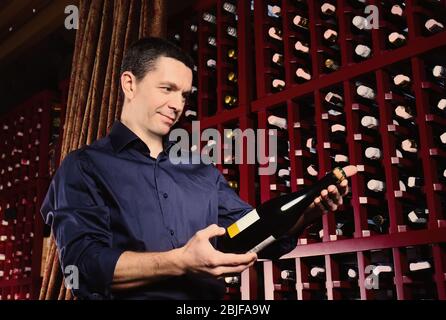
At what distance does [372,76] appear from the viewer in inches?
74.3

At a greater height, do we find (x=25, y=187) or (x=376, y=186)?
(x=25, y=187)

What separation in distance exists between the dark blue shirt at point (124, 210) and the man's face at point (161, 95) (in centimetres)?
6

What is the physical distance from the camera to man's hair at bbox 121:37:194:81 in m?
1.28

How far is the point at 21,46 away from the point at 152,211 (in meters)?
3.11

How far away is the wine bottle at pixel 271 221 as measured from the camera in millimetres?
1226

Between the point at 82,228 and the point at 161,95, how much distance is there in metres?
0.40

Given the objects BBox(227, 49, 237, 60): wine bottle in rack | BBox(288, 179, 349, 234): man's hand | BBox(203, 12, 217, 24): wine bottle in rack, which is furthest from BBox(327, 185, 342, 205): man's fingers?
BBox(203, 12, 217, 24): wine bottle in rack

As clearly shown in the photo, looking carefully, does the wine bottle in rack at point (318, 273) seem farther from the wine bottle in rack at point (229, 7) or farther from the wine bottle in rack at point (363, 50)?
the wine bottle in rack at point (229, 7)

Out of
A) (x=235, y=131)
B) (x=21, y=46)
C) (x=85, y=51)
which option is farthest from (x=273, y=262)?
(x=21, y=46)

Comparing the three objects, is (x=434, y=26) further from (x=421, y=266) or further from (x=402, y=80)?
(x=421, y=266)

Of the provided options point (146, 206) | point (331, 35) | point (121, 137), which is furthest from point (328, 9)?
point (146, 206)

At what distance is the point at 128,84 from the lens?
1307 millimetres

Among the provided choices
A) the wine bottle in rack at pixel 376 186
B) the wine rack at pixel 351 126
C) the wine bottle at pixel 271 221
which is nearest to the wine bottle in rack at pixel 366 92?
the wine rack at pixel 351 126

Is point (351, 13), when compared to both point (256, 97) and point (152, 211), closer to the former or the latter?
point (256, 97)
